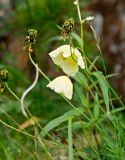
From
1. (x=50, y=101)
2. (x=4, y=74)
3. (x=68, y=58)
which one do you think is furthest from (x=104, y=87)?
(x=50, y=101)

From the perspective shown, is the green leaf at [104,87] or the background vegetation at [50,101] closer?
the green leaf at [104,87]

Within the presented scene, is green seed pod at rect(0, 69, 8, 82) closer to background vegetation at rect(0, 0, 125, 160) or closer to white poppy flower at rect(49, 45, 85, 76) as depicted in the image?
white poppy flower at rect(49, 45, 85, 76)

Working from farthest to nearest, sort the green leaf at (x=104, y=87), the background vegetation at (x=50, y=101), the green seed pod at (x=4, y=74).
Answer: the background vegetation at (x=50, y=101), the green leaf at (x=104, y=87), the green seed pod at (x=4, y=74)

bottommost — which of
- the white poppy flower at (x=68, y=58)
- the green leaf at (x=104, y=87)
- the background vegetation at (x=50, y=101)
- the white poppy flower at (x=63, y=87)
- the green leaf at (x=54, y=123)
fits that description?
the background vegetation at (x=50, y=101)

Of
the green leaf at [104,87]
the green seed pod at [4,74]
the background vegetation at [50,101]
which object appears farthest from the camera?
the background vegetation at [50,101]

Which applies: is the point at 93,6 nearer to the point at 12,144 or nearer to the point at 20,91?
the point at 20,91

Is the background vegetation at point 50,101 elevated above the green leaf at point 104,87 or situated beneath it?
situated beneath

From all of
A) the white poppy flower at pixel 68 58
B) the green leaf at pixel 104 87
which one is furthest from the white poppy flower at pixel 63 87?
the green leaf at pixel 104 87

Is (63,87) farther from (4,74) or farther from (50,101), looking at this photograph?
(50,101)

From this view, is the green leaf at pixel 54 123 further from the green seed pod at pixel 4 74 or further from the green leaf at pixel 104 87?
the green seed pod at pixel 4 74
